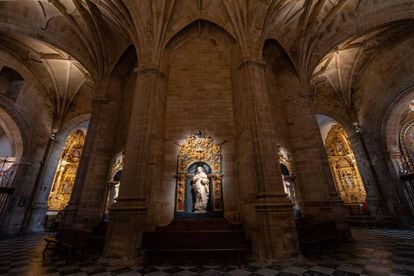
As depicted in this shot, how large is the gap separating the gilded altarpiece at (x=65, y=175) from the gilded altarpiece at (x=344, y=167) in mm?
25468

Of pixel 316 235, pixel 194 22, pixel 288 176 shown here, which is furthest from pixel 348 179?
pixel 194 22

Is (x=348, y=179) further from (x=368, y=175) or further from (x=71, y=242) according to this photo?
(x=71, y=242)

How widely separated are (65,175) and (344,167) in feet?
88.8

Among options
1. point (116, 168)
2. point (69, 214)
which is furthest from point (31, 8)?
point (69, 214)

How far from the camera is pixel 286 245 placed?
16.0 ft

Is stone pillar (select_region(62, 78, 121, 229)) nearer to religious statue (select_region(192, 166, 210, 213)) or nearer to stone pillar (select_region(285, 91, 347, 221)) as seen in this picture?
religious statue (select_region(192, 166, 210, 213))

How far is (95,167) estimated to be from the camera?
8.19 metres

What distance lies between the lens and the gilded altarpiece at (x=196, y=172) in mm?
6785

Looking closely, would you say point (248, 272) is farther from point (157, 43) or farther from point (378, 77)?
point (378, 77)

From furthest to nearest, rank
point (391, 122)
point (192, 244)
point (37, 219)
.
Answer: point (37, 219) → point (391, 122) → point (192, 244)

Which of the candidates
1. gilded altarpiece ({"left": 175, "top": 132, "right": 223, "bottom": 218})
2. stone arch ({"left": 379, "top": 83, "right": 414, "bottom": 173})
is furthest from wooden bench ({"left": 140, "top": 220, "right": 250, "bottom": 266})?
stone arch ({"left": 379, "top": 83, "right": 414, "bottom": 173})

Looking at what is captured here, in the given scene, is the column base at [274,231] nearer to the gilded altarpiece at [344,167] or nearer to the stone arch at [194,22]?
the stone arch at [194,22]

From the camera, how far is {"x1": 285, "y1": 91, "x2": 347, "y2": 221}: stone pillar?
24.1 feet

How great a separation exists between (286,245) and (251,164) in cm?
238
